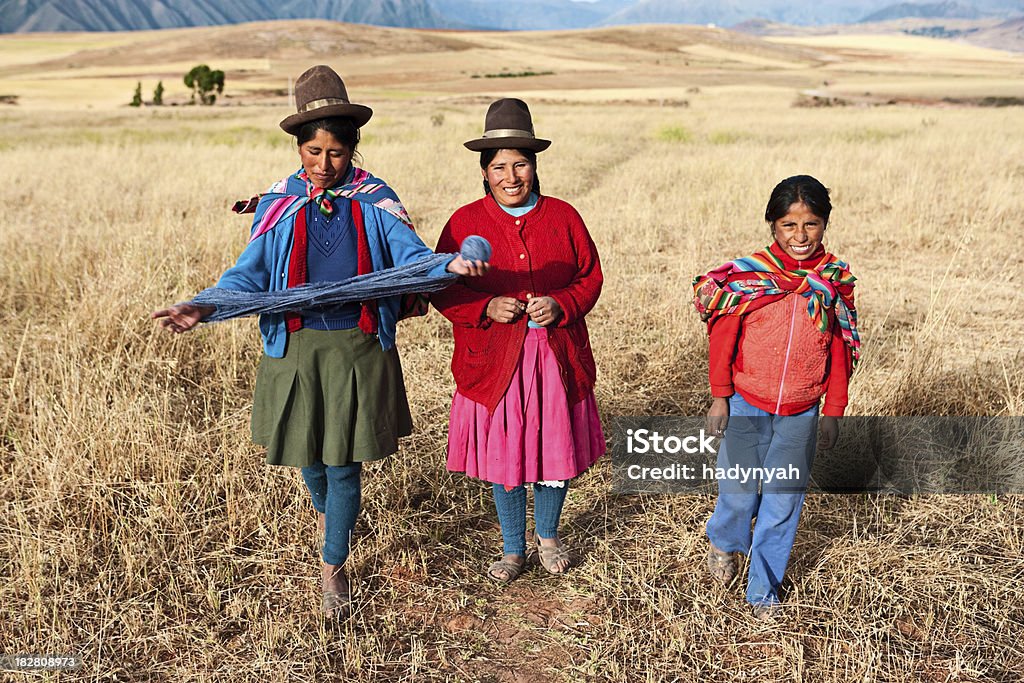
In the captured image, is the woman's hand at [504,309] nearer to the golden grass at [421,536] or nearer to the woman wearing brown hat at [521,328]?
the woman wearing brown hat at [521,328]

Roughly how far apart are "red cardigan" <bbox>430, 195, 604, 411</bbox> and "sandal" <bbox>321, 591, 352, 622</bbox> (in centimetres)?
88

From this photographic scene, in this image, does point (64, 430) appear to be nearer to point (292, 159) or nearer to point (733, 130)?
point (292, 159)

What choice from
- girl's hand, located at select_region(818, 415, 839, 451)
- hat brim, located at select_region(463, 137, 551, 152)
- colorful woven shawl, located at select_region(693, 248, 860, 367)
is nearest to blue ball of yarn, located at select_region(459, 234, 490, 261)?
hat brim, located at select_region(463, 137, 551, 152)

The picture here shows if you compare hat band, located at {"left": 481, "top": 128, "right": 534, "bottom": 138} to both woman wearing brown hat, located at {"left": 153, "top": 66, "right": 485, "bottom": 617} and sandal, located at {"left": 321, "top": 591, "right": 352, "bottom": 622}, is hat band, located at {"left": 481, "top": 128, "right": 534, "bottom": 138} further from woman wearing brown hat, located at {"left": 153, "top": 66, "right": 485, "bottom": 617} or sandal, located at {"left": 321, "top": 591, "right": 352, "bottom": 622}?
sandal, located at {"left": 321, "top": 591, "right": 352, "bottom": 622}

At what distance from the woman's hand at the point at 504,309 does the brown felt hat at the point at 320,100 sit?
2.34 feet

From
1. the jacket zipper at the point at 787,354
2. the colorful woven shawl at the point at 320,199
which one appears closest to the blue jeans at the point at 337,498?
the colorful woven shawl at the point at 320,199

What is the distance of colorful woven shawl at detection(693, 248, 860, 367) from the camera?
2.21 metres

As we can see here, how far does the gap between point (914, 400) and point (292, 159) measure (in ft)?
39.2

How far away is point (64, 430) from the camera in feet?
9.98

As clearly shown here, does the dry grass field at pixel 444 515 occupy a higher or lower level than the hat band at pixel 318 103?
lower

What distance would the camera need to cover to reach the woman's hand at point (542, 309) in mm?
2299

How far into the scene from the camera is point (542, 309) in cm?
230

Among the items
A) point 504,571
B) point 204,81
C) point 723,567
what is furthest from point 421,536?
point 204,81

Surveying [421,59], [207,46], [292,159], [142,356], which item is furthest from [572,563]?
[207,46]
